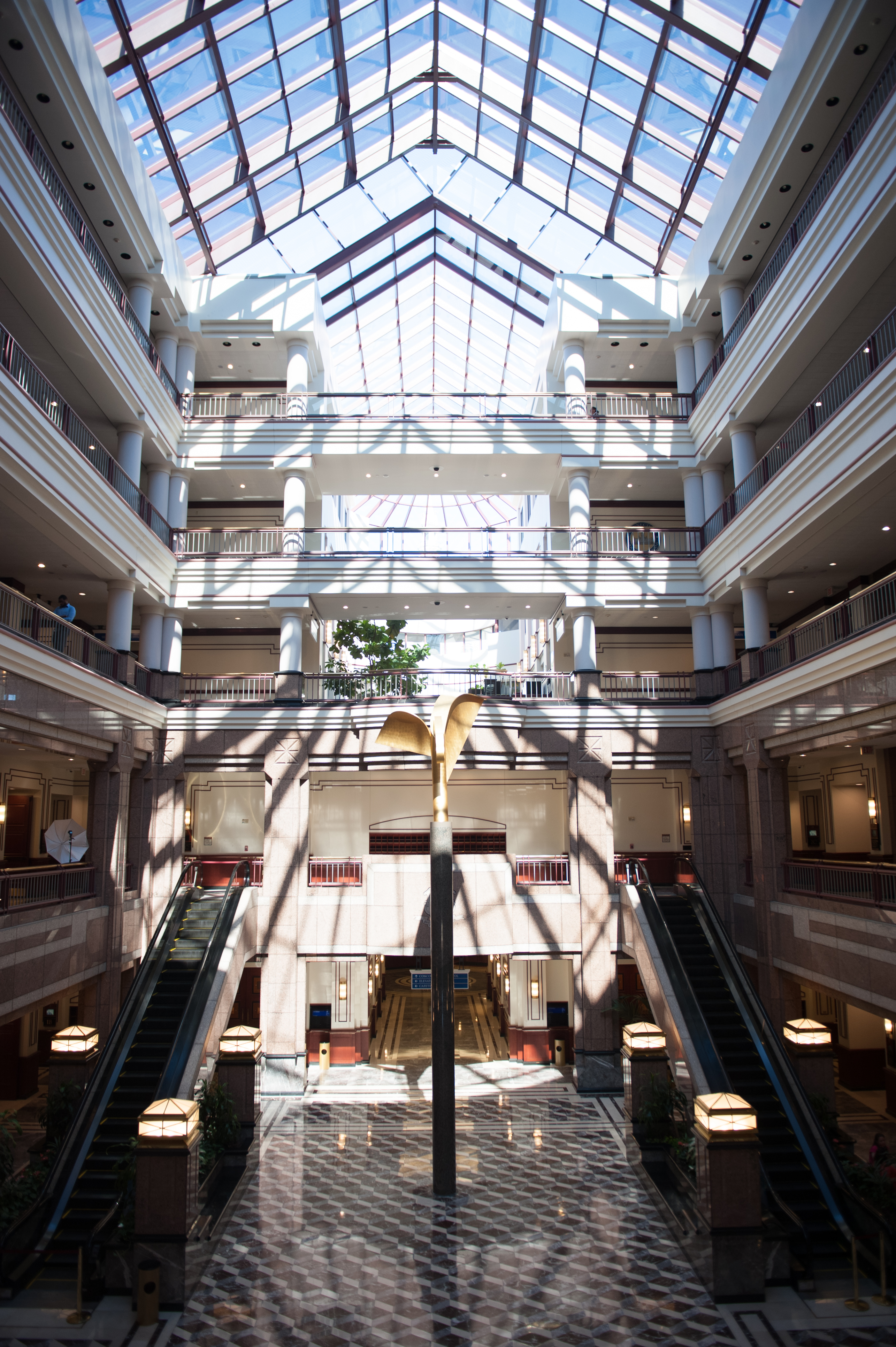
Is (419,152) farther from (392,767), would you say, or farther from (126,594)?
(392,767)

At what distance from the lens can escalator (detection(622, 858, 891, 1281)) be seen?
13.1m

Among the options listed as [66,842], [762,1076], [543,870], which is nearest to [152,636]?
[66,842]

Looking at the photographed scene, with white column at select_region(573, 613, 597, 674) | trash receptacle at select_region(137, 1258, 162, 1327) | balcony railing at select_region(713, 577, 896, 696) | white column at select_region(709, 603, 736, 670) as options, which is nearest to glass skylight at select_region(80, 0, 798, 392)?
white column at select_region(709, 603, 736, 670)

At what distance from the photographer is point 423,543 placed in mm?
25875

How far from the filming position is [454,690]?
2538 cm

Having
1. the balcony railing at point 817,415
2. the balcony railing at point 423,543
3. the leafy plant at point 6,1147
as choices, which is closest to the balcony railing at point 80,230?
the balcony railing at point 423,543

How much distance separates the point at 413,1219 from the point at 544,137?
25.8 metres

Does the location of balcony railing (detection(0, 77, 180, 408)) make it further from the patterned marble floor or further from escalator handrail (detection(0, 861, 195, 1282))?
the patterned marble floor

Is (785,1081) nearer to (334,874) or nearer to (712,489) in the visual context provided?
(334,874)

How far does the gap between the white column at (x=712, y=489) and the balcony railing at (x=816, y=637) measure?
4742mm

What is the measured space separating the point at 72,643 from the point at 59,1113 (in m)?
8.73

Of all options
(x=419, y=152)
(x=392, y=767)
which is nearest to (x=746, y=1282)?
(x=392, y=767)

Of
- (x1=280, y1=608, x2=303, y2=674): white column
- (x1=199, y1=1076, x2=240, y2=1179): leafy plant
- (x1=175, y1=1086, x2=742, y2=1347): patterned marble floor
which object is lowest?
(x1=175, y1=1086, x2=742, y2=1347): patterned marble floor

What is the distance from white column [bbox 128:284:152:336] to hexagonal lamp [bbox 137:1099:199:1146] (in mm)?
18752
